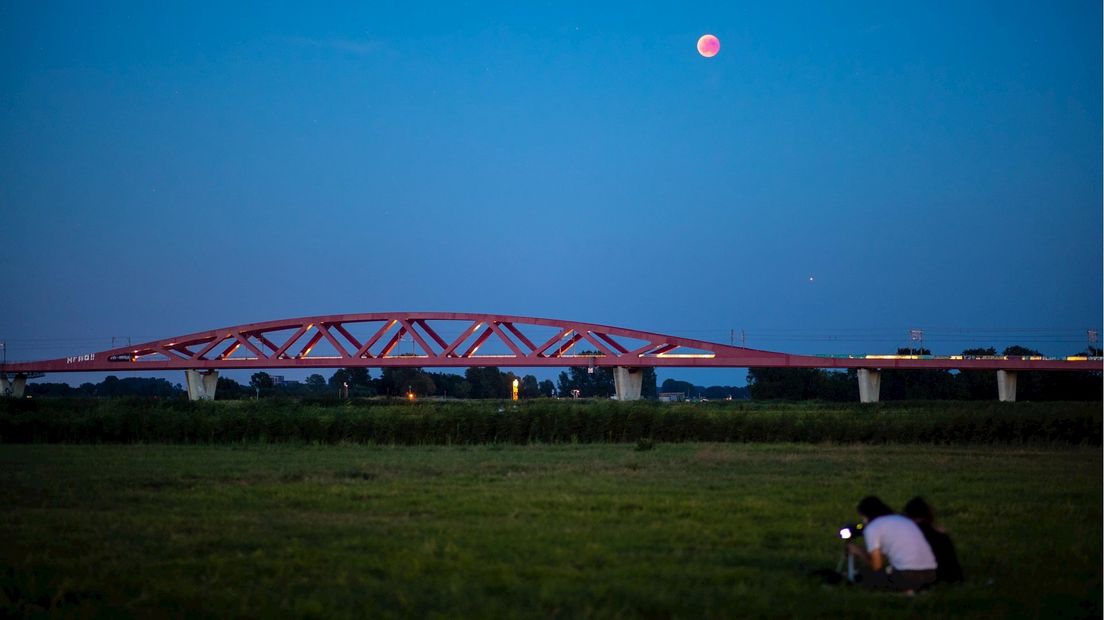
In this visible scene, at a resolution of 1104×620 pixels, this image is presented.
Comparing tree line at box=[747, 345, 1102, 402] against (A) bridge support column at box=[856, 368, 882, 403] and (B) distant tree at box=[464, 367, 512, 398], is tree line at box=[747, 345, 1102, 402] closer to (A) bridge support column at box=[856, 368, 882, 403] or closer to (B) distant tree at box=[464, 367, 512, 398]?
(A) bridge support column at box=[856, 368, 882, 403]

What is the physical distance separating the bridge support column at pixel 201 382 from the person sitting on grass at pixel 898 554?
98215 mm

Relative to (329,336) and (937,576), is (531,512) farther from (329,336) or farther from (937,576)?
(329,336)

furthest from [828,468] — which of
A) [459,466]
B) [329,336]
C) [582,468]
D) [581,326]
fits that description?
[329,336]

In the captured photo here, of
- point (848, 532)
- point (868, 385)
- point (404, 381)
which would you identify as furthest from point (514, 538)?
point (404, 381)

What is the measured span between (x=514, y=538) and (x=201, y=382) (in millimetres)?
98748

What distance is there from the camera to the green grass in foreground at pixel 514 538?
10766 millimetres

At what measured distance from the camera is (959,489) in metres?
20.6

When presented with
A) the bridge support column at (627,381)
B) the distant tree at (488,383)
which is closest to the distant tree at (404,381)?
the distant tree at (488,383)

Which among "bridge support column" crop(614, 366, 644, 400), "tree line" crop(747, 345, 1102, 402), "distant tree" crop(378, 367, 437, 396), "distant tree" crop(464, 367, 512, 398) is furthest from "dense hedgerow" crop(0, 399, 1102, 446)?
"distant tree" crop(464, 367, 512, 398)

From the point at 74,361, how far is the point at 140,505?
333 feet

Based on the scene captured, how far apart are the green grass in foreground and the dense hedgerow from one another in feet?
32.4

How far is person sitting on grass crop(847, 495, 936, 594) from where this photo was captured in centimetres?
1098

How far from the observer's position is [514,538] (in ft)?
46.7

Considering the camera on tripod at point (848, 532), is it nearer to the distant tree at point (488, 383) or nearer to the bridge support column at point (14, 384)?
the bridge support column at point (14, 384)
